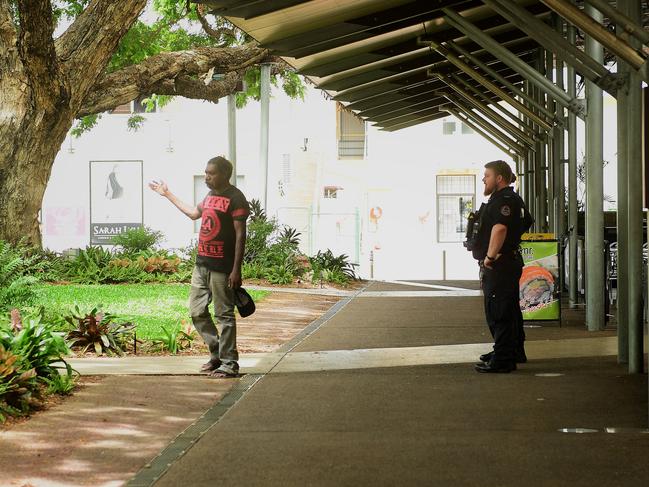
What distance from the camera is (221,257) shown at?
33.0 ft

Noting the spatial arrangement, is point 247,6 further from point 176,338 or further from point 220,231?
point 176,338

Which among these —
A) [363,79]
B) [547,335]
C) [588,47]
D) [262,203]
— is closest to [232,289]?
[547,335]

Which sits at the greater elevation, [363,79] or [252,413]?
[363,79]

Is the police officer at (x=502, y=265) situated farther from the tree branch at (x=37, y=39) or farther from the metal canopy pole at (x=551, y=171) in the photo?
the tree branch at (x=37, y=39)

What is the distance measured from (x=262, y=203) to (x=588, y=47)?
48.6ft

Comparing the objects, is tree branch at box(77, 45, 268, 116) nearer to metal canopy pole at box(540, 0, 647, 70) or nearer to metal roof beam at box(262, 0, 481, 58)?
metal roof beam at box(262, 0, 481, 58)

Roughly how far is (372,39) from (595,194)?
3.63 metres

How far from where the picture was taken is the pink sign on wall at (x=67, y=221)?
43812 mm

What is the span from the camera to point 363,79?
730 inches

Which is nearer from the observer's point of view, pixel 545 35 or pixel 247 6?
pixel 545 35

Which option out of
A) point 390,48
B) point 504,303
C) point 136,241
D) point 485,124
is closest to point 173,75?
point 136,241

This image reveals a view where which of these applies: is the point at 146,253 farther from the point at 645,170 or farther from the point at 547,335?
the point at 645,170

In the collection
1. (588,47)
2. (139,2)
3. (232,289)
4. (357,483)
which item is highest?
(139,2)

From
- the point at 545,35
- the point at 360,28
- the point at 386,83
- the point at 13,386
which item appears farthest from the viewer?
the point at 386,83
